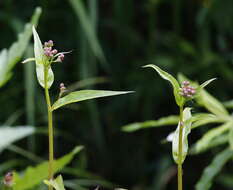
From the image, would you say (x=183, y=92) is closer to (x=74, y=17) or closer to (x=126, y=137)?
(x=74, y=17)

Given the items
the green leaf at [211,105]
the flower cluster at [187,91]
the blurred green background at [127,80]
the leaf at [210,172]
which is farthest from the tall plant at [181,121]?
the blurred green background at [127,80]

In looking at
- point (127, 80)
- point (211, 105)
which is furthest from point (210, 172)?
point (127, 80)

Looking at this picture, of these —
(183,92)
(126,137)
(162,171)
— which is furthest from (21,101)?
(183,92)

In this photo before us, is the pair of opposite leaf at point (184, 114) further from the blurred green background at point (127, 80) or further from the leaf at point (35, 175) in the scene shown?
the blurred green background at point (127, 80)

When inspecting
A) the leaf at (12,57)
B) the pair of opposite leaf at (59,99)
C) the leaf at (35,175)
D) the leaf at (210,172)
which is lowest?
the leaf at (210,172)

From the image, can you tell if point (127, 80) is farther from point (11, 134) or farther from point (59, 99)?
point (59, 99)

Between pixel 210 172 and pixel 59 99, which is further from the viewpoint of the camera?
pixel 210 172
